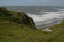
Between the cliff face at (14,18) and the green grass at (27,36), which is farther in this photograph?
the cliff face at (14,18)

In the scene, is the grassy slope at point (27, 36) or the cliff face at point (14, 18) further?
the cliff face at point (14, 18)

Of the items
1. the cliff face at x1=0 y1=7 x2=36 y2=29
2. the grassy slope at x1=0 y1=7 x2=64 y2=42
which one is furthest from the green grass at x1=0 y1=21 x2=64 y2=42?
the cliff face at x1=0 y1=7 x2=36 y2=29

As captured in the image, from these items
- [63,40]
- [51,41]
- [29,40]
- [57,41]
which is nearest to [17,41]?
[29,40]

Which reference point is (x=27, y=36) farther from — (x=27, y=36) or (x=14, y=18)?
(x=14, y=18)

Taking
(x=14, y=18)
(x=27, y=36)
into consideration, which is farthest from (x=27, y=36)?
(x=14, y=18)

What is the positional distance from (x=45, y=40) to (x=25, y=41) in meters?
3.53

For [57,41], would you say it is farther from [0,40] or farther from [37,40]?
[0,40]

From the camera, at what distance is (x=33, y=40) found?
14438 millimetres

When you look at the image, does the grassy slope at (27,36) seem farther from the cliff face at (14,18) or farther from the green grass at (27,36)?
the cliff face at (14,18)

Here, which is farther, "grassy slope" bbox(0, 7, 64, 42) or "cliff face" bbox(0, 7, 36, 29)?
"cliff face" bbox(0, 7, 36, 29)

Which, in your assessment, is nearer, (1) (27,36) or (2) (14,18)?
(1) (27,36)

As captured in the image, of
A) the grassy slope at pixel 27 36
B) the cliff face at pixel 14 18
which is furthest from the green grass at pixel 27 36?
the cliff face at pixel 14 18

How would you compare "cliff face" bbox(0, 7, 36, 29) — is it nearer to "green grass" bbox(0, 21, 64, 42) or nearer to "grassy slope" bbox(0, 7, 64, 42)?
"grassy slope" bbox(0, 7, 64, 42)

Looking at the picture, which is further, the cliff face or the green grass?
the cliff face
